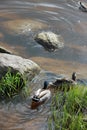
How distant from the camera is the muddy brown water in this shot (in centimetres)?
685

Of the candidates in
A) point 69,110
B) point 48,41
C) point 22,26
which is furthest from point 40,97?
point 22,26

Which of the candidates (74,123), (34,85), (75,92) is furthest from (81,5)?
(74,123)

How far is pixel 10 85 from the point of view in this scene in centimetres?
734

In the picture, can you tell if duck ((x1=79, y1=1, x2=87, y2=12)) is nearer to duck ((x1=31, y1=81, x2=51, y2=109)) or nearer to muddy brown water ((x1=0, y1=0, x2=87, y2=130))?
muddy brown water ((x1=0, y1=0, x2=87, y2=130))

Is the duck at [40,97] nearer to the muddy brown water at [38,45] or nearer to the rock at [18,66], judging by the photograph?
the muddy brown water at [38,45]

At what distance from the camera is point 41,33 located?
10.1 m

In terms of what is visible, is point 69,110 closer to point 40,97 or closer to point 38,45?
point 40,97

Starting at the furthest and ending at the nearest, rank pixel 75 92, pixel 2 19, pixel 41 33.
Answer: pixel 2 19
pixel 41 33
pixel 75 92

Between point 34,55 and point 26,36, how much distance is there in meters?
0.98

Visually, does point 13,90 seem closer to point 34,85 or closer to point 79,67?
point 34,85

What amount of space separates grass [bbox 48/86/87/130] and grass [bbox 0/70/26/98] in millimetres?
757

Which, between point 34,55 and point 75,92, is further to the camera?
point 34,55

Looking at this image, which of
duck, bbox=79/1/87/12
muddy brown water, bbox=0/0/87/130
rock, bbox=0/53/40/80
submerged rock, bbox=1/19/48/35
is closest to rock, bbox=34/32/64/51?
muddy brown water, bbox=0/0/87/130

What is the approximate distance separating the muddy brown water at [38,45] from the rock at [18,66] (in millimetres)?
170
